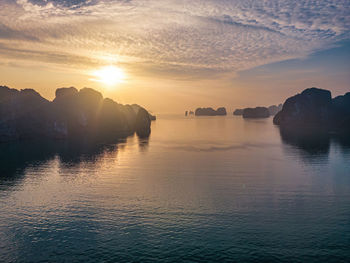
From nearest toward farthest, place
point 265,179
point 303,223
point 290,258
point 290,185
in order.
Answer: point 290,258
point 303,223
point 290,185
point 265,179

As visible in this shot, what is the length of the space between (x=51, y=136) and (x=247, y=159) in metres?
103

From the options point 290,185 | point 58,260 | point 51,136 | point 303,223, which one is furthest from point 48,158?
point 303,223

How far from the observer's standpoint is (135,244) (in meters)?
30.0

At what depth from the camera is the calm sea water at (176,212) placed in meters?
28.6

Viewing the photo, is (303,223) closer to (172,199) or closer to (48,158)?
(172,199)

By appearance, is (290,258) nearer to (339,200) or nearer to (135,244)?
(135,244)

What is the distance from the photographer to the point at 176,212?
38.8m

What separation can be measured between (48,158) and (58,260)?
66029mm

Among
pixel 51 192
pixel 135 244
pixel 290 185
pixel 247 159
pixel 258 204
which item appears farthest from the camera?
pixel 247 159

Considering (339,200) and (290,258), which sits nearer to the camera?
(290,258)

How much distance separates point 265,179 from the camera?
192 ft

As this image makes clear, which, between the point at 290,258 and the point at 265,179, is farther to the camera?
the point at 265,179

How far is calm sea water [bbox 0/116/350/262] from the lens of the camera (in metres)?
28.6

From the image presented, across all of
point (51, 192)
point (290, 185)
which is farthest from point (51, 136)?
point (290, 185)
